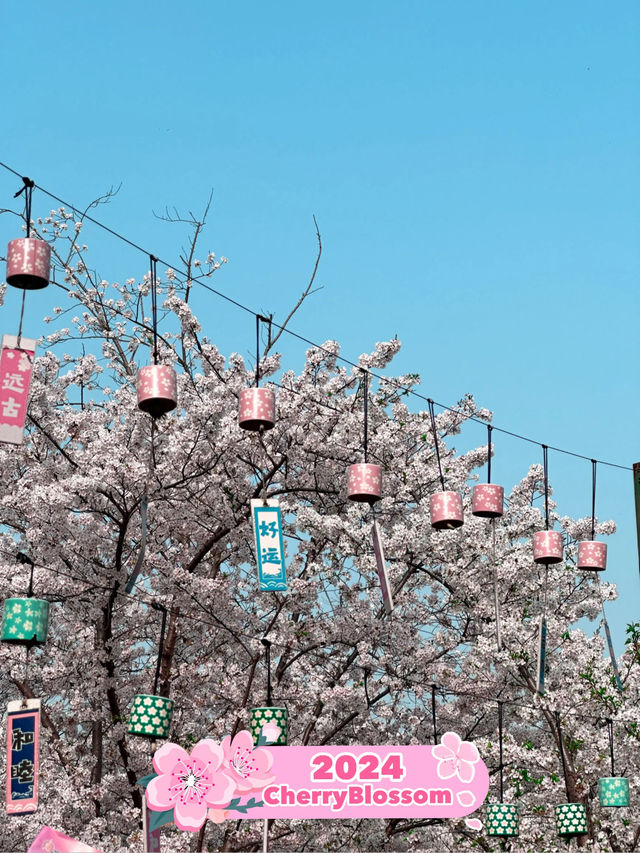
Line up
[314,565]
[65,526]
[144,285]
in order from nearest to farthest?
[65,526] < [314,565] < [144,285]

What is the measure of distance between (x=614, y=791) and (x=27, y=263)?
11.2 meters

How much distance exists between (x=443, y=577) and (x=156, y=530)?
4.45 meters

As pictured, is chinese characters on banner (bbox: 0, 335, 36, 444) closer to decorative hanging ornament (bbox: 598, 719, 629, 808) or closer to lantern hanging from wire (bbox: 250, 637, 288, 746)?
lantern hanging from wire (bbox: 250, 637, 288, 746)

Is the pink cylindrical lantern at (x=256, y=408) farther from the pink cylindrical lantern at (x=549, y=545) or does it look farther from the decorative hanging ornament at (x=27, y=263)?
the pink cylindrical lantern at (x=549, y=545)

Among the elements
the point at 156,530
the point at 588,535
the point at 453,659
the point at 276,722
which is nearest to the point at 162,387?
the point at 276,722

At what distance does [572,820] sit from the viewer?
590 inches

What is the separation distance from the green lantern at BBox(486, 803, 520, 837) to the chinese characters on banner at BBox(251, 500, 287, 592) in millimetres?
5821

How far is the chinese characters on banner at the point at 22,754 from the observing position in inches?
432

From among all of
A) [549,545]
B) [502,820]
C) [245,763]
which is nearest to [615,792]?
[502,820]

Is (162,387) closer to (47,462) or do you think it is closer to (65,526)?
(65,526)

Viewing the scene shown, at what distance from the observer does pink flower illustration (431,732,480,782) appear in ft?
42.5

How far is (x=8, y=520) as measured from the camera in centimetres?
1603

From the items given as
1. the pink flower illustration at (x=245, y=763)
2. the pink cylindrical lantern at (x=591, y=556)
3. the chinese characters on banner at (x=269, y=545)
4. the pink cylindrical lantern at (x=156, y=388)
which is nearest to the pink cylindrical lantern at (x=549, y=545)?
the pink cylindrical lantern at (x=591, y=556)

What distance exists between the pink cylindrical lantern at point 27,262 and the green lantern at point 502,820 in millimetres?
9933
